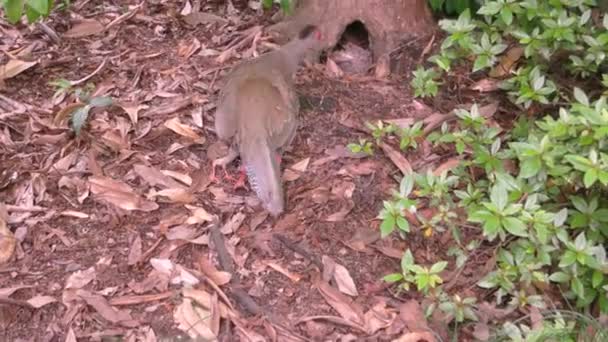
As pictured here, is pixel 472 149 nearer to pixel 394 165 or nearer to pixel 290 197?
pixel 394 165

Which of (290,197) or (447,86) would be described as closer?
(290,197)

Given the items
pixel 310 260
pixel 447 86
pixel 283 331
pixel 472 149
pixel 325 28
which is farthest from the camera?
pixel 325 28

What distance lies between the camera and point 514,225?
8.89 ft

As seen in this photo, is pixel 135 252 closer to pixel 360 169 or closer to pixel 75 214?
pixel 75 214

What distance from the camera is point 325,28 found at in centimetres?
444

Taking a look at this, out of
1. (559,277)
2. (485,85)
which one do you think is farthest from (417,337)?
(485,85)

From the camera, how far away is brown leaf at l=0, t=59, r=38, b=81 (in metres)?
4.24

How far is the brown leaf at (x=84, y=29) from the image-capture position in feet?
15.5

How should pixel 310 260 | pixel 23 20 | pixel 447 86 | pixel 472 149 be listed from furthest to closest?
pixel 23 20 < pixel 447 86 < pixel 472 149 < pixel 310 260

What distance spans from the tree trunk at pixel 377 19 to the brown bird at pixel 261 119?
44 centimetres

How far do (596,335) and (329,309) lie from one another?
1012 millimetres

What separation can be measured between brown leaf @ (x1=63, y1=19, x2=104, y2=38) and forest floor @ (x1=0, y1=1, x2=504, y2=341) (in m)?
0.19

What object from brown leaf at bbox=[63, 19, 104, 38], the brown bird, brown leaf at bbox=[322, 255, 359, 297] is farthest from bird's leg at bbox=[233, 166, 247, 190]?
brown leaf at bbox=[63, 19, 104, 38]

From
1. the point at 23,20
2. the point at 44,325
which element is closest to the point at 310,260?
the point at 44,325
